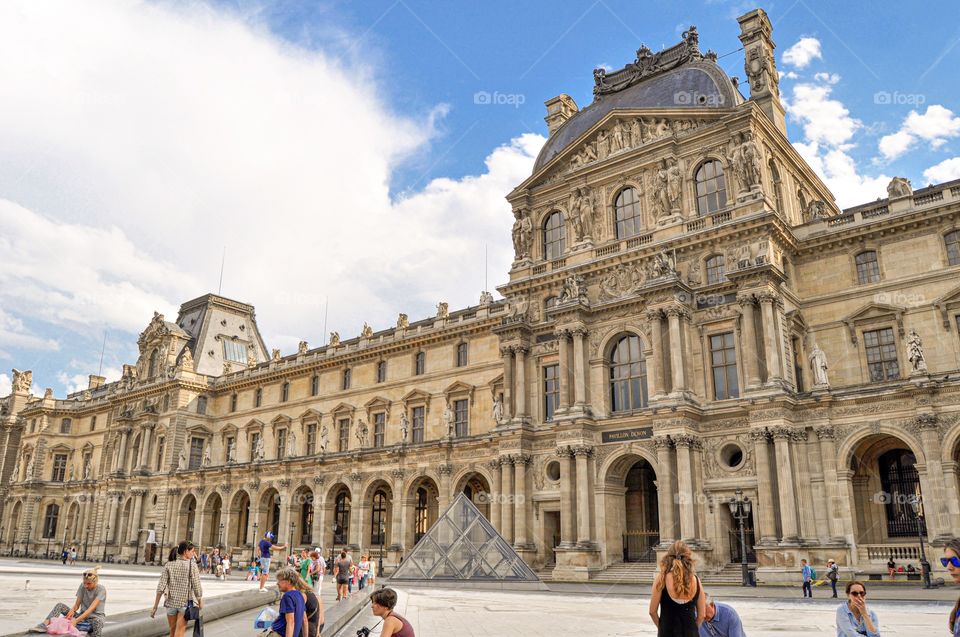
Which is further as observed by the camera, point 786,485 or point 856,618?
point 786,485

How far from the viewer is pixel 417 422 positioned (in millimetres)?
48250

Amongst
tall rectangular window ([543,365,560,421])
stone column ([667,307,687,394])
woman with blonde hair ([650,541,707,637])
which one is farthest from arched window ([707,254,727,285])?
woman with blonde hair ([650,541,707,637])

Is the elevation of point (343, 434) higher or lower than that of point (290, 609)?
higher

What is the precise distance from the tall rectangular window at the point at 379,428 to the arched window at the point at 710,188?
80.3 feet

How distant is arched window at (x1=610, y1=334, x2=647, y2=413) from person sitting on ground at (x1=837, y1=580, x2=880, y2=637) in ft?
89.0

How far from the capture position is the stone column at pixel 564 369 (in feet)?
116

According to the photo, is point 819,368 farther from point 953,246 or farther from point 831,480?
point 953,246

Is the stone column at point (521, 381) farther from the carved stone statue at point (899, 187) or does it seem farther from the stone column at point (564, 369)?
the carved stone statue at point (899, 187)

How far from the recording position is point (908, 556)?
27.0 meters

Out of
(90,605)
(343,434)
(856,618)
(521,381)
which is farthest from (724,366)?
(343,434)

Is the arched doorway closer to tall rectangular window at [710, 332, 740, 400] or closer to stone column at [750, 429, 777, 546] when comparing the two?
stone column at [750, 429, 777, 546]

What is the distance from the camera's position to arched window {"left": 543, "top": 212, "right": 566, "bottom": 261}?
131ft

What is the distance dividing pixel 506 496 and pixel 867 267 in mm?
18541

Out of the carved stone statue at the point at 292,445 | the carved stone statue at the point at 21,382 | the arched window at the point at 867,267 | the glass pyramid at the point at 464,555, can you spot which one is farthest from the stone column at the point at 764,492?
the carved stone statue at the point at 21,382
